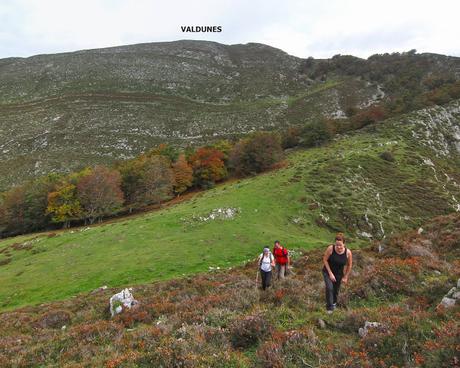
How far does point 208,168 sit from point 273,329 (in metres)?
57.6

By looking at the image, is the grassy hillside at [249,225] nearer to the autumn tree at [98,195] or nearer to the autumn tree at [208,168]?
the autumn tree at [98,195]

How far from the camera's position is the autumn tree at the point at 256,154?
196 ft

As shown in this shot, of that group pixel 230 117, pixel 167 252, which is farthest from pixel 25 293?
pixel 230 117

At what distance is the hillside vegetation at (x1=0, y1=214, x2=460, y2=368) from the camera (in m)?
7.29

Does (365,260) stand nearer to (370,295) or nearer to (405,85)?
(370,295)

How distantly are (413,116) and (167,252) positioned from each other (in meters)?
61.0

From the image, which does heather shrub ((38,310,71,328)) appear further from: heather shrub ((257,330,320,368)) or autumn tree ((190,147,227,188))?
autumn tree ((190,147,227,188))

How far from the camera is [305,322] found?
981cm

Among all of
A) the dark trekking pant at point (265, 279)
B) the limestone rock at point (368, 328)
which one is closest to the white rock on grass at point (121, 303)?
the dark trekking pant at point (265, 279)

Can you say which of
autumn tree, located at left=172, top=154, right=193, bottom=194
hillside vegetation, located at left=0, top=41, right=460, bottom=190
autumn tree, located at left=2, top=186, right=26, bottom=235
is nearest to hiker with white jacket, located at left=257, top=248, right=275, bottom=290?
autumn tree, located at left=172, top=154, right=193, bottom=194

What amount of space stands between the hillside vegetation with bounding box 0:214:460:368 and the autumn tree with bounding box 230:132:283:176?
4319cm

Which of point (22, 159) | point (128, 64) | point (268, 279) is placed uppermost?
point (128, 64)

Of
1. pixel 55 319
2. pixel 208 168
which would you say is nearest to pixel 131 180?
pixel 208 168

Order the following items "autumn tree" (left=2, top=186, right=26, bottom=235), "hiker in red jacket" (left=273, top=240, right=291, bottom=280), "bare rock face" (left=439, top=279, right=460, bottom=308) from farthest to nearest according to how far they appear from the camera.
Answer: "autumn tree" (left=2, top=186, right=26, bottom=235)
"hiker in red jacket" (left=273, top=240, right=291, bottom=280)
"bare rock face" (left=439, top=279, right=460, bottom=308)
